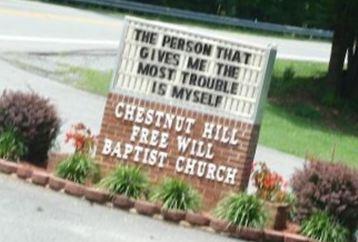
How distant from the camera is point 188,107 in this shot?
1209 centimetres

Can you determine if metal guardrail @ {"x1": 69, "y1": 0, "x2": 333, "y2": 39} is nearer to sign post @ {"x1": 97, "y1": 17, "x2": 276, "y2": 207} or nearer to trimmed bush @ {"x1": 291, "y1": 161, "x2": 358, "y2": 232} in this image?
sign post @ {"x1": 97, "y1": 17, "x2": 276, "y2": 207}

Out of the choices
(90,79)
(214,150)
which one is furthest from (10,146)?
(90,79)

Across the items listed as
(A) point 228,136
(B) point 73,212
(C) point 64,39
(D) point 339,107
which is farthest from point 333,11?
(B) point 73,212

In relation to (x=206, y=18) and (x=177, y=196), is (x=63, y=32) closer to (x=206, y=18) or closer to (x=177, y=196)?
(x=206, y=18)

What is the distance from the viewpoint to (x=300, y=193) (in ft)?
38.0

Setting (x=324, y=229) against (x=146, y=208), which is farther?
(x=324, y=229)

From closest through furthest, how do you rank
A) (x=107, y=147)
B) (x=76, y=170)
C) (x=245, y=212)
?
(x=245, y=212) < (x=76, y=170) < (x=107, y=147)

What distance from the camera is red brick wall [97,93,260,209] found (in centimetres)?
1188

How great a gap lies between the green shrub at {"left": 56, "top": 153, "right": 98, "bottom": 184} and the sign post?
17.2 inches

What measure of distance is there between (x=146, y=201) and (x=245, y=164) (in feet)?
4.10

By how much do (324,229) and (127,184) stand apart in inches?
80.9

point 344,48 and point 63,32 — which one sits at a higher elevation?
point 344,48

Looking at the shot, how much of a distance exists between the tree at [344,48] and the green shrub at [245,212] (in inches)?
615

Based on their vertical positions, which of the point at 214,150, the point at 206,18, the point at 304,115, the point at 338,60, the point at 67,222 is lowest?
the point at 67,222
